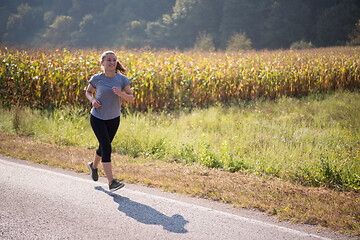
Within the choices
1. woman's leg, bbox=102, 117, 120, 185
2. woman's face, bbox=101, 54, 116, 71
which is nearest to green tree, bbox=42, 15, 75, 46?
woman's face, bbox=101, 54, 116, 71

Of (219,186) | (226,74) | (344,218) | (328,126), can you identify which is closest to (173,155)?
(219,186)

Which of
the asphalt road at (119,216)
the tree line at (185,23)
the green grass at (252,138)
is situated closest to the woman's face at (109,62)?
the asphalt road at (119,216)

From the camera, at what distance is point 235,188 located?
4.67 metres

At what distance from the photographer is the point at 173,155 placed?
666cm

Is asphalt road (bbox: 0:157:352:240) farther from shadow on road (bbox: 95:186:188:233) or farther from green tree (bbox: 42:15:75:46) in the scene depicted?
green tree (bbox: 42:15:75:46)

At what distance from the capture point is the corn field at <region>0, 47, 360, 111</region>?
36.9 feet

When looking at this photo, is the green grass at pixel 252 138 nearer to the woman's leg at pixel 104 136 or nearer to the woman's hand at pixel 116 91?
the woman's leg at pixel 104 136

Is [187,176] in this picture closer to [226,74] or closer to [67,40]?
[226,74]

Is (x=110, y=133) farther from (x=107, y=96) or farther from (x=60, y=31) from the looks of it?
(x=60, y=31)

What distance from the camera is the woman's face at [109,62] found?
4.34 m

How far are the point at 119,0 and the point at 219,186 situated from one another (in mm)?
62323

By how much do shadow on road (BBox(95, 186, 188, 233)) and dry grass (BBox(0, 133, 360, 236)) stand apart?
74 centimetres

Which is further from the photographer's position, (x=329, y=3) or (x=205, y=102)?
(x=329, y=3)

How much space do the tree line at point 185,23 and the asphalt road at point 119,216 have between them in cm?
2929
